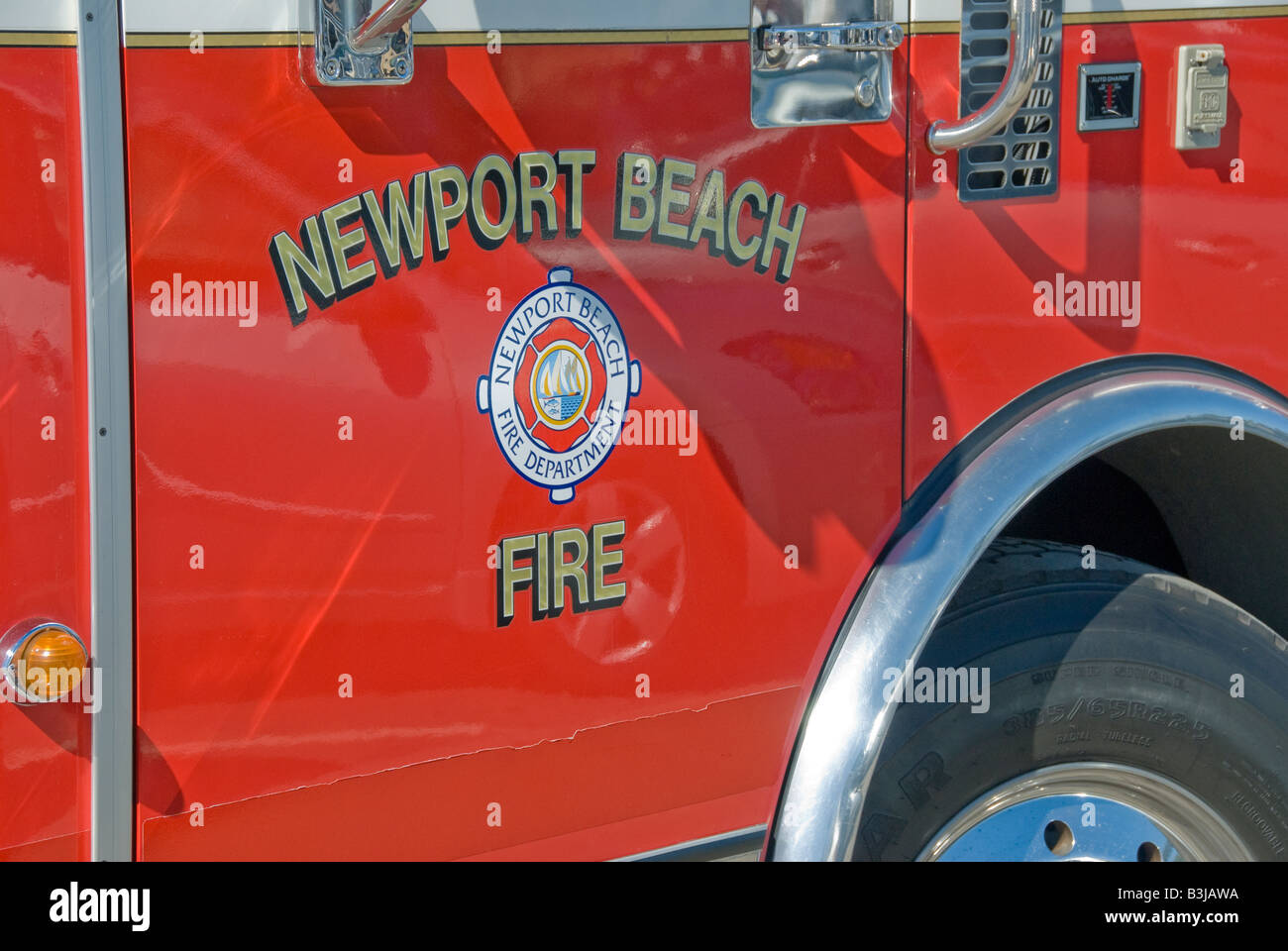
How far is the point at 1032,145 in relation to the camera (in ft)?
6.50

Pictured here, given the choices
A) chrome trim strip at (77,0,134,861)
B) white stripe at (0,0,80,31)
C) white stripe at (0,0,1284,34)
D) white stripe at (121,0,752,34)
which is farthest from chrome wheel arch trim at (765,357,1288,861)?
white stripe at (0,0,80,31)

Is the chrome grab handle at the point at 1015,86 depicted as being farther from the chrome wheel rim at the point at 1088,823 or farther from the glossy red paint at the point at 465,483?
the chrome wheel rim at the point at 1088,823

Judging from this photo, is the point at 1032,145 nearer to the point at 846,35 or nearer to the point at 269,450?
the point at 846,35

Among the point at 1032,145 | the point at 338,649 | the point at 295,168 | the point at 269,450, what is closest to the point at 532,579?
the point at 338,649

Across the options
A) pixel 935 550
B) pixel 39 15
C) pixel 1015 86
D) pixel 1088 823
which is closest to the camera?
pixel 39 15

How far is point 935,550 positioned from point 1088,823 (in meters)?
0.57

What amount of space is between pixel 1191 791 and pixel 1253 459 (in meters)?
0.57

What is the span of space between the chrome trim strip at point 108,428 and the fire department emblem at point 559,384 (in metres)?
0.47

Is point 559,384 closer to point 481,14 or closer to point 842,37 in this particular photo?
point 481,14

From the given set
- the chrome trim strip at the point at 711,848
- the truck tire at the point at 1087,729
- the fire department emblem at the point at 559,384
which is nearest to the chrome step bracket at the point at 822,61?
the fire department emblem at the point at 559,384

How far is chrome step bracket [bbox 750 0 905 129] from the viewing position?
1.78 meters

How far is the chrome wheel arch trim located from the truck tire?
0.23ft

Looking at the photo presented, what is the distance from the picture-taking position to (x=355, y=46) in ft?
5.38

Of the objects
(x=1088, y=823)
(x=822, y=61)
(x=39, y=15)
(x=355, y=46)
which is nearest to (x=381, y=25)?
(x=355, y=46)
